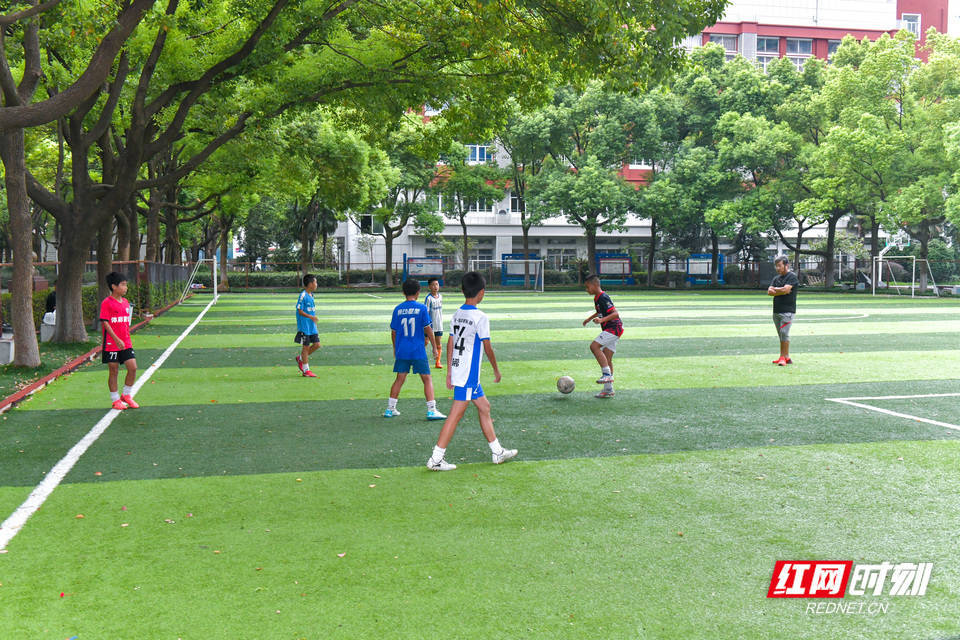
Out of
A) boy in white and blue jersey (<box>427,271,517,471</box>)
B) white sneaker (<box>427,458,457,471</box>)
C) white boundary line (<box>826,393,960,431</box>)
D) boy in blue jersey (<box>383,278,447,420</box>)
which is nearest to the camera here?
boy in white and blue jersey (<box>427,271,517,471</box>)

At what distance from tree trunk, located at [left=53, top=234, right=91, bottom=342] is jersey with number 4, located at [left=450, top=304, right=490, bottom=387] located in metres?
13.3

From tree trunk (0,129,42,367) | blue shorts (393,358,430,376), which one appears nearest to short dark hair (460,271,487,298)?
blue shorts (393,358,430,376)

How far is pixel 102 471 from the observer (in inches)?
296

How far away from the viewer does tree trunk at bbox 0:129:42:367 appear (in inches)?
556

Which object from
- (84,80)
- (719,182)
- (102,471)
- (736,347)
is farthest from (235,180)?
(719,182)

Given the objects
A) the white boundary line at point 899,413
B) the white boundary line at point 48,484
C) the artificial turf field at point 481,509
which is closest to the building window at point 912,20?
the artificial turf field at point 481,509

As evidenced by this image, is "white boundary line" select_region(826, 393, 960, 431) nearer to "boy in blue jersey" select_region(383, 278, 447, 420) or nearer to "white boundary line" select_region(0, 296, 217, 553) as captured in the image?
"boy in blue jersey" select_region(383, 278, 447, 420)

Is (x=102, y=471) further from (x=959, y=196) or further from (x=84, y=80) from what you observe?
(x=959, y=196)

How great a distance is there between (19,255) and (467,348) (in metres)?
10.5

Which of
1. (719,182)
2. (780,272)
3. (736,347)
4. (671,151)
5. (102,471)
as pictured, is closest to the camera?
(102,471)

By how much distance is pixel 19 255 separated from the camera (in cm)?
1436

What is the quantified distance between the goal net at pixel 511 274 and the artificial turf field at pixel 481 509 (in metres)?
43.4

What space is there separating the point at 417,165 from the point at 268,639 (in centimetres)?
5024

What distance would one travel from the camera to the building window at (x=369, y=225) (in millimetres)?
64750
